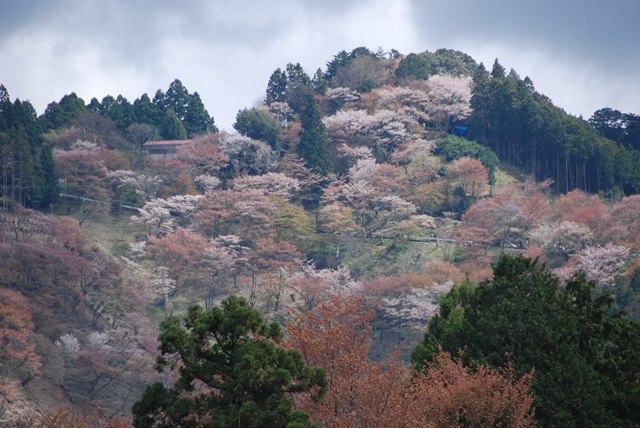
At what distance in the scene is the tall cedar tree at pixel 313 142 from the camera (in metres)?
47.7

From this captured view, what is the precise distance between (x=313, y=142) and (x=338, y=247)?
8431 mm

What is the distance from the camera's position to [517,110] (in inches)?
1975

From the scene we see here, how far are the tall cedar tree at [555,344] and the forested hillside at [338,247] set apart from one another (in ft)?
0.16

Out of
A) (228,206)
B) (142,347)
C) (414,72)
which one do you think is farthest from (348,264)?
(414,72)

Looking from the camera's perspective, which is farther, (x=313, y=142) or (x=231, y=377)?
(x=313, y=142)

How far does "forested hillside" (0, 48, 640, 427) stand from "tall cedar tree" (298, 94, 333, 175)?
0.14m

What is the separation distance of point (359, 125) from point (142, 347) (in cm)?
2350

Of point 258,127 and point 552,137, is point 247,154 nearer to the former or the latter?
point 258,127

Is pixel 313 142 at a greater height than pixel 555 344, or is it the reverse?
pixel 313 142

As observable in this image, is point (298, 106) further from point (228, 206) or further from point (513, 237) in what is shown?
point (513, 237)

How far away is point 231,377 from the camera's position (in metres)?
12.4

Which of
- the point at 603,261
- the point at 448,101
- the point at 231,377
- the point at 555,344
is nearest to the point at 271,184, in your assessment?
the point at 448,101

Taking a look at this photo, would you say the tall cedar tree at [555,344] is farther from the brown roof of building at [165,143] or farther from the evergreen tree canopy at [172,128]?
the evergreen tree canopy at [172,128]

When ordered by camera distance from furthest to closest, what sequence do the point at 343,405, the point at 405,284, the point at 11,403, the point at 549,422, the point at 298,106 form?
the point at 298,106 → the point at 405,284 → the point at 11,403 → the point at 549,422 → the point at 343,405
